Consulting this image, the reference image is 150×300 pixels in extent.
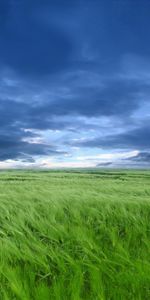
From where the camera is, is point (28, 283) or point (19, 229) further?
point (19, 229)

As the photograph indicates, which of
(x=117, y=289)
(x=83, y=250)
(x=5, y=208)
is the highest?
(x=5, y=208)

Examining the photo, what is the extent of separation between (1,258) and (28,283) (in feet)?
1.23

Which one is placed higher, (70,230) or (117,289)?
(70,230)

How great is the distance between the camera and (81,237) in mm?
3330

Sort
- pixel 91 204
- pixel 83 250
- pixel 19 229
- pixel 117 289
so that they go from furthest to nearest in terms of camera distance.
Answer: pixel 91 204 → pixel 19 229 → pixel 83 250 → pixel 117 289

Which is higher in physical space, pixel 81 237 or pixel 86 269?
pixel 81 237

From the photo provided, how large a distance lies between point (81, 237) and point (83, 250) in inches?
9.5

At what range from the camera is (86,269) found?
9.48 feet

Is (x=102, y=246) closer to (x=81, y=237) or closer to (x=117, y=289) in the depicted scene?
(x=81, y=237)

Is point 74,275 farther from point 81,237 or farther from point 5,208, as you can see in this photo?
point 5,208

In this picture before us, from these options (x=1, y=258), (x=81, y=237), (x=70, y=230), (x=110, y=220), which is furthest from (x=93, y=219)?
(x=1, y=258)

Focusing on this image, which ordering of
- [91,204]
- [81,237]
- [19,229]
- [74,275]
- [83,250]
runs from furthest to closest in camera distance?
[91,204]
[19,229]
[81,237]
[83,250]
[74,275]

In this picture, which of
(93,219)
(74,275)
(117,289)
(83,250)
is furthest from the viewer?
(93,219)

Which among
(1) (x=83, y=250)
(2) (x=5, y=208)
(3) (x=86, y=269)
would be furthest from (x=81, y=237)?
(2) (x=5, y=208)
